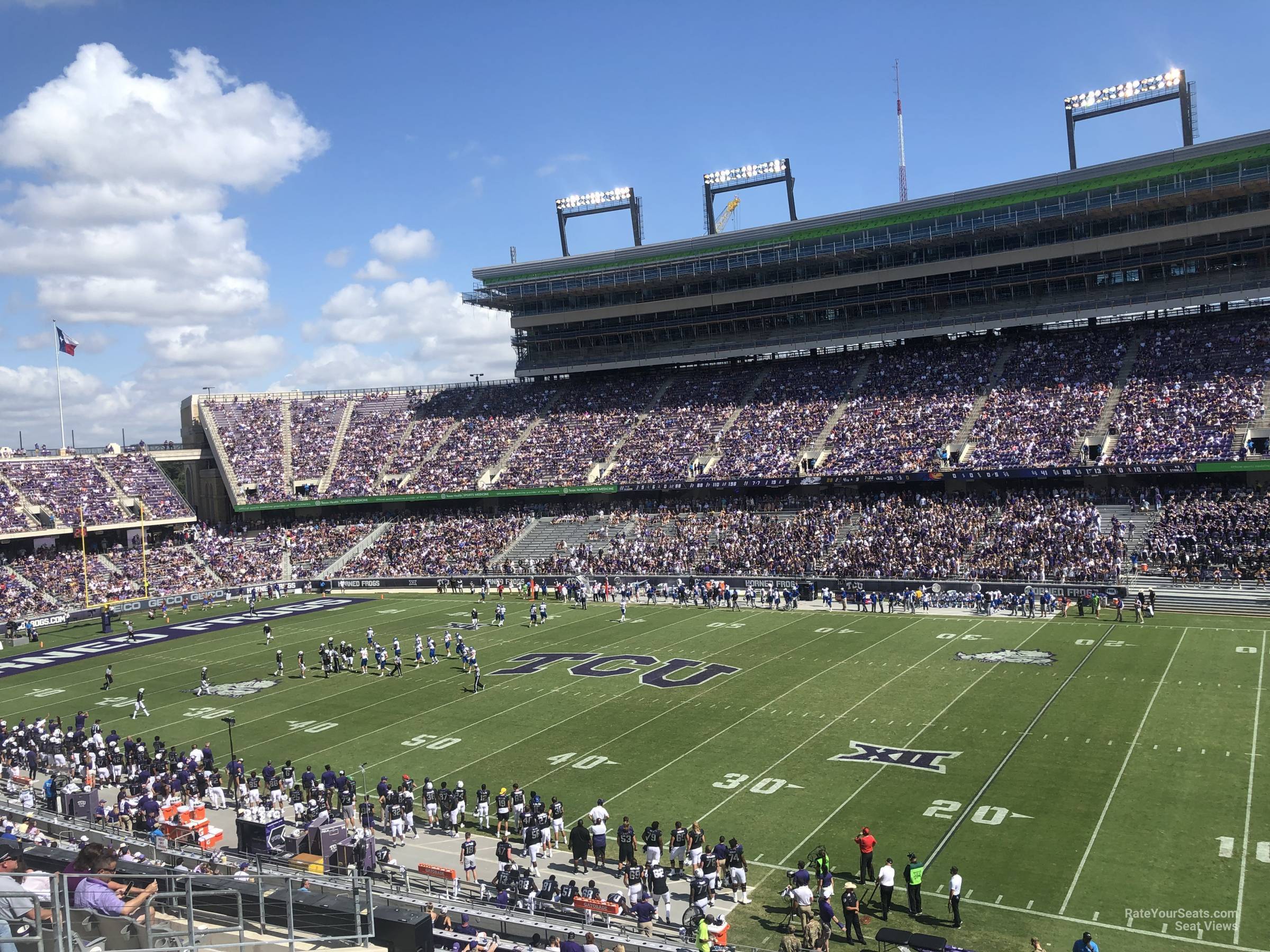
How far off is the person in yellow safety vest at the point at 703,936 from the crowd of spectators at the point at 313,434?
56769 millimetres

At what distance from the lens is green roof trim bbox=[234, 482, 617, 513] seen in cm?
5853

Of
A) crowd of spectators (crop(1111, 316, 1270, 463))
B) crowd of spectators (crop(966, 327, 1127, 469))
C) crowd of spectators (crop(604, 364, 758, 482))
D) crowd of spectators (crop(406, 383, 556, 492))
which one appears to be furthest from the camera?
crowd of spectators (crop(406, 383, 556, 492))

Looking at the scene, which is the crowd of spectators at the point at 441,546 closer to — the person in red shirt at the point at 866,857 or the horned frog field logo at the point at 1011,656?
the horned frog field logo at the point at 1011,656

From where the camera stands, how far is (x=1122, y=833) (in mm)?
16938

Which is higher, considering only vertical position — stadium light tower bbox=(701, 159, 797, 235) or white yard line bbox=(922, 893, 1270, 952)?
stadium light tower bbox=(701, 159, 797, 235)

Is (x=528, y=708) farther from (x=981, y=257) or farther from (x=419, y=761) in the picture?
(x=981, y=257)

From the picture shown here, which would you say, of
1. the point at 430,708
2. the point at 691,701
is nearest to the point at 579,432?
the point at 430,708

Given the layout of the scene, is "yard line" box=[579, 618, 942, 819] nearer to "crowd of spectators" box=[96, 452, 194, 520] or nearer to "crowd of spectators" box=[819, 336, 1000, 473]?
"crowd of spectators" box=[819, 336, 1000, 473]

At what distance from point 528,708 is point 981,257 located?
41.6 metres

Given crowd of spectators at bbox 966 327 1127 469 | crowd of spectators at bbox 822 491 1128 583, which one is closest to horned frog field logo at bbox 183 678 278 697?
crowd of spectators at bbox 822 491 1128 583

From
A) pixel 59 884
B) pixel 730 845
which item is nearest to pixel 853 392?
pixel 730 845

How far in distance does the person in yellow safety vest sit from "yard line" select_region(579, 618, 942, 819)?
6940 mm

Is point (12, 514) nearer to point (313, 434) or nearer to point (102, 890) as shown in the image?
point (313, 434)

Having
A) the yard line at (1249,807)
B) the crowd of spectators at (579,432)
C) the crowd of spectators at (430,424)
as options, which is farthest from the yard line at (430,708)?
the crowd of spectators at (430,424)
